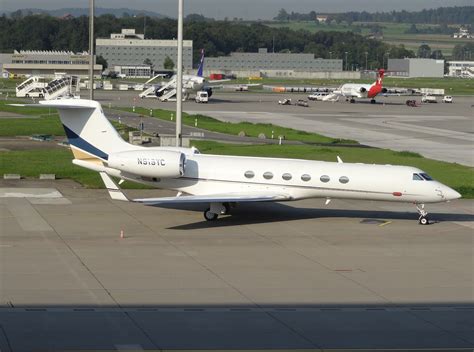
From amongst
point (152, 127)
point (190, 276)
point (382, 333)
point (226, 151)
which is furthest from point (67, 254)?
point (152, 127)

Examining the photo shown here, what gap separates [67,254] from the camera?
29141 mm

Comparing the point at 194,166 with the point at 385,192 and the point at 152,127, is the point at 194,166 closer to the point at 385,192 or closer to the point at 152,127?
the point at 385,192

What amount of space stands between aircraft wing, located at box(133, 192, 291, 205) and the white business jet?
0.12 feet

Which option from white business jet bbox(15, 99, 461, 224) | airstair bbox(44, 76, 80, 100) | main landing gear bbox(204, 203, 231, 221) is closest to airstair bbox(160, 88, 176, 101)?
airstair bbox(44, 76, 80, 100)

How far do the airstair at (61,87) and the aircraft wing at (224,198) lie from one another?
248 feet

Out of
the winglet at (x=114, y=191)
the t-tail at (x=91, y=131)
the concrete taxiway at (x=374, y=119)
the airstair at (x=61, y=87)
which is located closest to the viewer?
the winglet at (x=114, y=191)

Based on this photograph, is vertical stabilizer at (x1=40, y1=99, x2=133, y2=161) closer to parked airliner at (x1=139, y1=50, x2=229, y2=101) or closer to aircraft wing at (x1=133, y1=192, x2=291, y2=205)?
aircraft wing at (x1=133, y1=192, x2=291, y2=205)

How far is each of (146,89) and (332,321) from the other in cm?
11460

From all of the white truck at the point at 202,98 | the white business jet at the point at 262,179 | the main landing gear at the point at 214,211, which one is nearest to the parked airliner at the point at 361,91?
the white truck at the point at 202,98

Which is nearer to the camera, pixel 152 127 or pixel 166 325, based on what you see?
pixel 166 325

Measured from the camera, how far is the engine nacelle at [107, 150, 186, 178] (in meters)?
35.3

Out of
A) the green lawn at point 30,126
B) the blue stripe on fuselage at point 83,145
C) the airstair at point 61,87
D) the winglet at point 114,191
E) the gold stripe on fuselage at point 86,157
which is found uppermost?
the blue stripe on fuselage at point 83,145

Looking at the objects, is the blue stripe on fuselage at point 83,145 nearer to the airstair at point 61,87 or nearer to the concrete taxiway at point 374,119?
the concrete taxiway at point 374,119

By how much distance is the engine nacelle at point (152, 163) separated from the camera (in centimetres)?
3531
